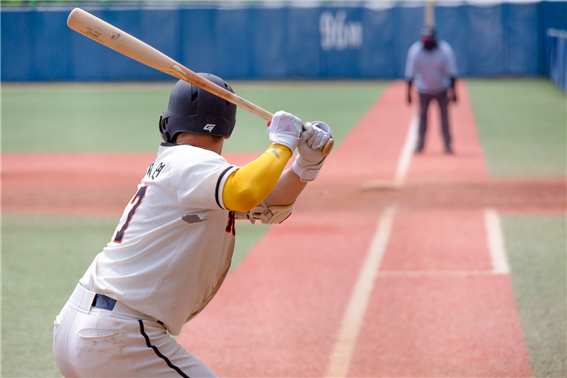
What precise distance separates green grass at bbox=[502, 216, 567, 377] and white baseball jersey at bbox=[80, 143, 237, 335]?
2.66 meters

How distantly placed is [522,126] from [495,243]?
9.90 m

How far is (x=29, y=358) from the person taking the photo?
15.9 feet

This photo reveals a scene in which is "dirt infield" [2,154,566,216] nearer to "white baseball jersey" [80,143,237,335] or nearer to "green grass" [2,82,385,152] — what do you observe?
"green grass" [2,82,385,152]

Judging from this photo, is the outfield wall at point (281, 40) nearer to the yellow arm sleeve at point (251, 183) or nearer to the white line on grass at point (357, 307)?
the white line on grass at point (357, 307)

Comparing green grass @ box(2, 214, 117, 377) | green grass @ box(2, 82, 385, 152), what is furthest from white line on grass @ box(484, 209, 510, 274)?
green grass @ box(2, 82, 385, 152)

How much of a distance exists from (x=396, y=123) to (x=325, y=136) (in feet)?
50.9

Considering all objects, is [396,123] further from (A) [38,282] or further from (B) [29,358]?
(B) [29,358]

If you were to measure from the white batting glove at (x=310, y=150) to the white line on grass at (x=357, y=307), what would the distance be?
176cm

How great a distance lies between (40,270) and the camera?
272 inches

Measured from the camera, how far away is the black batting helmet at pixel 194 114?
3.03 m

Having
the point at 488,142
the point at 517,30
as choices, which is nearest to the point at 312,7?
the point at 517,30

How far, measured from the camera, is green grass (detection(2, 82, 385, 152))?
51.5ft

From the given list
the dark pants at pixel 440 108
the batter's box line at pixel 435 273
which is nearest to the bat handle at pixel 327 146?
the batter's box line at pixel 435 273

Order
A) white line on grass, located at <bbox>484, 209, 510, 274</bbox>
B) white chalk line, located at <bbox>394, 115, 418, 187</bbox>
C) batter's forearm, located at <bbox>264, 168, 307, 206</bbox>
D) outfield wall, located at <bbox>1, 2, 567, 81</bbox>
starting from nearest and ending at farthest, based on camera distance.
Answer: batter's forearm, located at <bbox>264, 168, 307, 206</bbox>, white line on grass, located at <bbox>484, 209, 510, 274</bbox>, white chalk line, located at <bbox>394, 115, 418, 187</bbox>, outfield wall, located at <bbox>1, 2, 567, 81</bbox>
